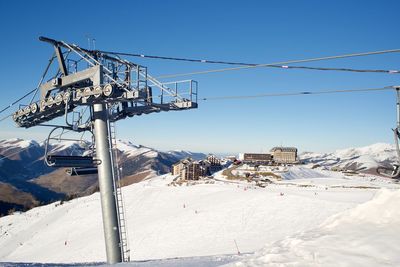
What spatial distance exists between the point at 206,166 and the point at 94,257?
6227cm

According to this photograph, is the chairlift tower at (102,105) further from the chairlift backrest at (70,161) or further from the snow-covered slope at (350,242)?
the snow-covered slope at (350,242)

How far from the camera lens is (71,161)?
17.1m

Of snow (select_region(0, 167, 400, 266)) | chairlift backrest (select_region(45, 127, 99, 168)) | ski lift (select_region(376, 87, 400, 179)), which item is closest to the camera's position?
snow (select_region(0, 167, 400, 266))

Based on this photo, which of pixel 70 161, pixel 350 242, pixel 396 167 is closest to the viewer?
pixel 350 242

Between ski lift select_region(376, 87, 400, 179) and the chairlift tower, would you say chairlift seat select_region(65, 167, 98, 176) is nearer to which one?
the chairlift tower

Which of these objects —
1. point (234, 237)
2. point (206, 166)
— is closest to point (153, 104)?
point (234, 237)

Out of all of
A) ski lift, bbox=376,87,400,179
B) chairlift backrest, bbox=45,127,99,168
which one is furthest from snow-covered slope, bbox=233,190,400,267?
chairlift backrest, bbox=45,127,99,168

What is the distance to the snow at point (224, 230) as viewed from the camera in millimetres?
7227

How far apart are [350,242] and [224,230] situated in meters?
23.1

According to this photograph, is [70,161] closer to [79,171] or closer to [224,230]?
[79,171]

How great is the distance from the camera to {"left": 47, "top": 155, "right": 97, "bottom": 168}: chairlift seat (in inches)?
658

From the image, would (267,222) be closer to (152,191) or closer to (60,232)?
(60,232)

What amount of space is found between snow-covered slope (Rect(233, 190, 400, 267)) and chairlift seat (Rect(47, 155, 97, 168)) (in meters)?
11.3

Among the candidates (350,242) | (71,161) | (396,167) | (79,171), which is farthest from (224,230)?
(350,242)
